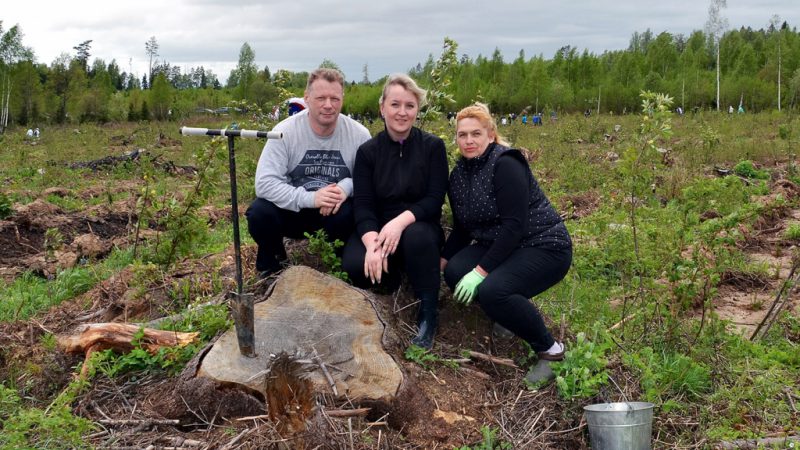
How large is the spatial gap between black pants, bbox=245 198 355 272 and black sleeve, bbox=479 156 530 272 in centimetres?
103

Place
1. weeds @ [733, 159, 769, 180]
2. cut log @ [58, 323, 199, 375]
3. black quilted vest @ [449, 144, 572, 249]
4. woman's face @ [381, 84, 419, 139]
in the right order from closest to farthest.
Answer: cut log @ [58, 323, 199, 375]
black quilted vest @ [449, 144, 572, 249]
woman's face @ [381, 84, 419, 139]
weeds @ [733, 159, 769, 180]

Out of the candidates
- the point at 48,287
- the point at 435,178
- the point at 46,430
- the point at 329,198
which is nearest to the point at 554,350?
the point at 435,178

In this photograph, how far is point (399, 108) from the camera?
401 cm

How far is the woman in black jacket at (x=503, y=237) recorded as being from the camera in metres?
3.69

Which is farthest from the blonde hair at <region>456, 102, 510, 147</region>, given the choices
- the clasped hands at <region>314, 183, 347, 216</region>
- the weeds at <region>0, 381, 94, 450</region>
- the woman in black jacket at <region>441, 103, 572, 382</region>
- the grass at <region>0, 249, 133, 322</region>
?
the grass at <region>0, 249, 133, 322</region>

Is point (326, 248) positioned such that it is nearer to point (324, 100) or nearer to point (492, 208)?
point (324, 100)

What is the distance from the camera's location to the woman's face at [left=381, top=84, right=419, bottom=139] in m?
3.99

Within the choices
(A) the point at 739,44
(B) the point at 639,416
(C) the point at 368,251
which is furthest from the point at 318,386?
(A) the point at 739,44

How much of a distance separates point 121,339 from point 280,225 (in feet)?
3.70

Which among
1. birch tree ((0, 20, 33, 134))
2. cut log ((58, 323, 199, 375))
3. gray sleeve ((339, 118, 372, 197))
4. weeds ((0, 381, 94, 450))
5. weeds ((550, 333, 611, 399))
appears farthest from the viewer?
birch tree ((0, 20, 33, 134))

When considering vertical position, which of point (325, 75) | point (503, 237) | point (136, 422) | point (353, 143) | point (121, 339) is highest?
point (325, 75)

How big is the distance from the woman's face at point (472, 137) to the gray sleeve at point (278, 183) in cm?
98

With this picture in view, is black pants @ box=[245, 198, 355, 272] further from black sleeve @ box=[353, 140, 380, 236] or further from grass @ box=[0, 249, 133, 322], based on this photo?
grass @ box=[0, 249, 133, 322]

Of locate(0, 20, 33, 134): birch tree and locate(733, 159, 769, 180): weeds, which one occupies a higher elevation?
locate(0, 20, 33, 134): birch tree
